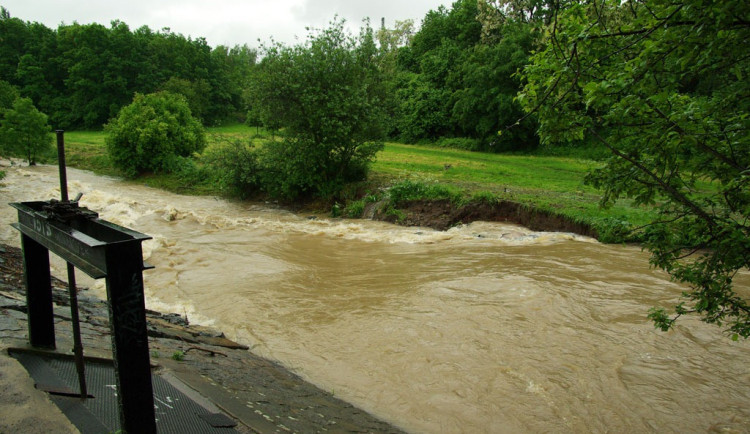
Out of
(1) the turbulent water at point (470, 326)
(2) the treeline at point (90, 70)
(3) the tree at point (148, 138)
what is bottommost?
(1) the turbulent water at point (470, 326)

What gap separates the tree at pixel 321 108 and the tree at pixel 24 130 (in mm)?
15558

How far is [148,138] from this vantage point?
2573cm

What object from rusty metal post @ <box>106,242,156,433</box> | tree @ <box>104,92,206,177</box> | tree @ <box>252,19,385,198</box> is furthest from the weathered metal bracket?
tree @ <box>104,92,206,177</box>

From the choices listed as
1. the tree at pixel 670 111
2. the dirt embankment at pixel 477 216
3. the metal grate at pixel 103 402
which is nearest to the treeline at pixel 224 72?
the dirt embankment at pixel 477 216

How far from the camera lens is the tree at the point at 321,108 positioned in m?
18.6

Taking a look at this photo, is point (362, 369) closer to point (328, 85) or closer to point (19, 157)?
point (328, 85)

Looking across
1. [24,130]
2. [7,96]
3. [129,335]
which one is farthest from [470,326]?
[7,96]

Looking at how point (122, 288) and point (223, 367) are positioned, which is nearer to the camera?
point (122, 288)

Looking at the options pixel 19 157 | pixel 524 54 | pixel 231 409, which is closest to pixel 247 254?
pixel 231 409

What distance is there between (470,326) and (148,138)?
23329 mm

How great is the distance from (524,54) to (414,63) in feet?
67.8

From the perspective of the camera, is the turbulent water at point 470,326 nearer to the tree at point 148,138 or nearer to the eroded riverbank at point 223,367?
the eroded riverbank at point 223,367

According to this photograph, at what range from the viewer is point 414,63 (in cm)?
5272

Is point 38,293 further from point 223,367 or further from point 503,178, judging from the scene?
point 503,178
